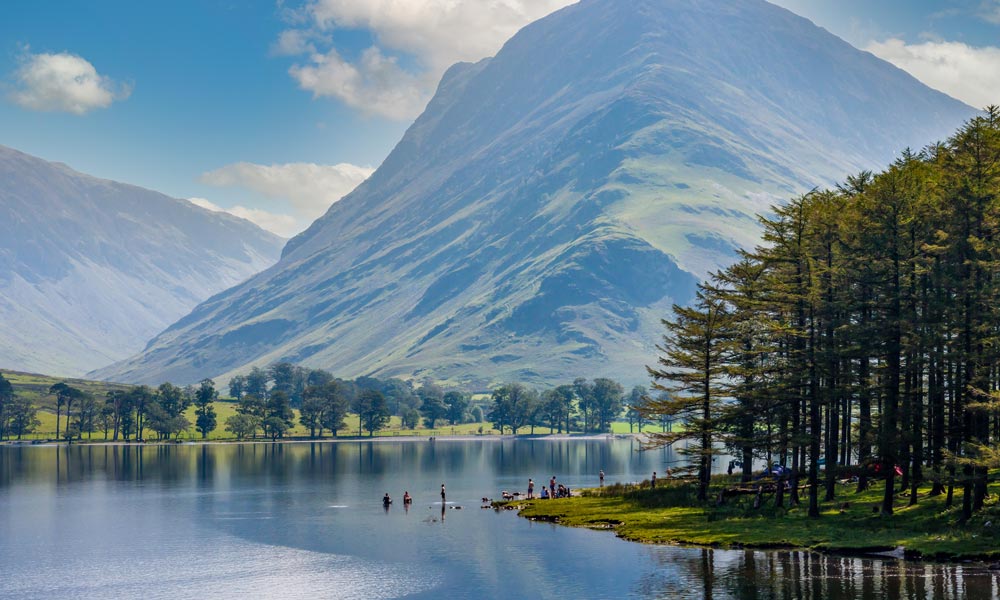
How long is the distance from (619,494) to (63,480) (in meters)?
112

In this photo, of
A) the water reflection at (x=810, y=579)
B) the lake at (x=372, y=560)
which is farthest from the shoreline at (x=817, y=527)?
the lake at (x=372, y=560)

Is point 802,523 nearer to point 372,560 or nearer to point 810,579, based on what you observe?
point 810,579

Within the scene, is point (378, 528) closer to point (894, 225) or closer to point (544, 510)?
point (544, 510)

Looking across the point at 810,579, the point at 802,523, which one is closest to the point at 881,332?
the point at 802,523

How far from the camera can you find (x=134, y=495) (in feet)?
520

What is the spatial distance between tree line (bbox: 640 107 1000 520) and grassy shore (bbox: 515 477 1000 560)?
1.88m

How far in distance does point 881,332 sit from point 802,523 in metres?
18.1

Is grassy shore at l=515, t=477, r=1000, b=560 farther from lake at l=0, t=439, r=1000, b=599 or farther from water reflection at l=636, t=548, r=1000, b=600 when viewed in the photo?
water reflection at l=636, t=548, r=1000, b=600

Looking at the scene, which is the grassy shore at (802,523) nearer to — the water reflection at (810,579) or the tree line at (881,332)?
the tree line at (881,332)

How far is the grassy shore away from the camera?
7888 cm

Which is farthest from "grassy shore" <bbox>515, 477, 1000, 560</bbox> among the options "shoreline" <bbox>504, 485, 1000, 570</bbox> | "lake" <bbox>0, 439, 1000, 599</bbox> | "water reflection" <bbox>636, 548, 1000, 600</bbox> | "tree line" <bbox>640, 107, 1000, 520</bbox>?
"water reflection" <bbox>636, 548, 1000, 600</bbox>

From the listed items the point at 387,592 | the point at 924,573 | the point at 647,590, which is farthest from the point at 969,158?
the point at 387,592

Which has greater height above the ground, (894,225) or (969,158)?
Result: (969,158)

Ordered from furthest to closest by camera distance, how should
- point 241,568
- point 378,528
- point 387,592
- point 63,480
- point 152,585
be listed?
point 63,480 → point 378,528 → point 241,568 → point 152,585 → point 387,592
